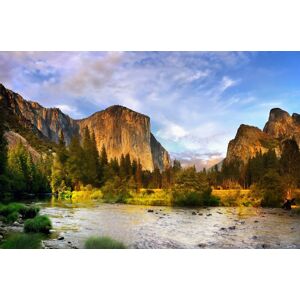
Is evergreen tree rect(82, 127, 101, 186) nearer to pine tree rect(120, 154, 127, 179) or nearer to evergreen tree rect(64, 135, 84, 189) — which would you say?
evergreen tree rect(64, 135, 84, 189)

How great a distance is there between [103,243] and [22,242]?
138 cm

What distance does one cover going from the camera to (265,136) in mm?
8156

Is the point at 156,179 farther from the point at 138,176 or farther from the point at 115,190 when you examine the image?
the point at 115,190

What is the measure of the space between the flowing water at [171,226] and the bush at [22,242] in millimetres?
187

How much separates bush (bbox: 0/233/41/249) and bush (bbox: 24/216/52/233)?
11 centimetres

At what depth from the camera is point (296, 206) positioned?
8047mm

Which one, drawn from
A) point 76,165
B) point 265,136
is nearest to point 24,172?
point 76,165

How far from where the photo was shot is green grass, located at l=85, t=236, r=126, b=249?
759 cm

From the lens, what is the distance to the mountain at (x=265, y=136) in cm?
806

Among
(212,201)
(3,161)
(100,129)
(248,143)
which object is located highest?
(100,129)

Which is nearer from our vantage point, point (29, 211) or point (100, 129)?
point (29, 211)

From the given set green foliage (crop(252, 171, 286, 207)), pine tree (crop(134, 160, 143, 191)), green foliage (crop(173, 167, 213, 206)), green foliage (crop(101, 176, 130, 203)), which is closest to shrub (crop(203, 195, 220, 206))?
green foliage (crop(173, 167, 213, 206))
